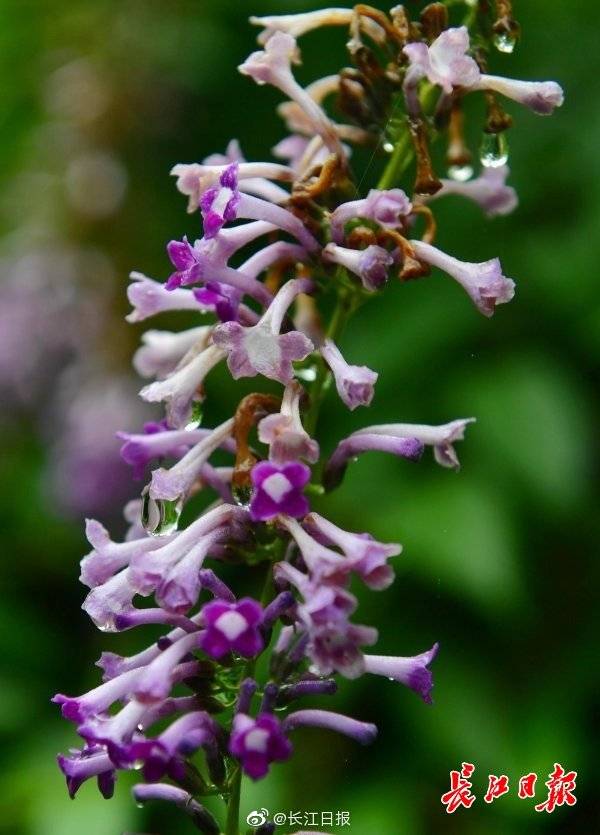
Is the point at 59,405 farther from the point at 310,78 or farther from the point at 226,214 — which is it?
the point at 226,214

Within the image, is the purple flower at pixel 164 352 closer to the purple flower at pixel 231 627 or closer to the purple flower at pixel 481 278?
the purple flower at pixel 481 278

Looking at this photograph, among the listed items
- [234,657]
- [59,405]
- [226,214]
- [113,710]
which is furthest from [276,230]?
[59,405]

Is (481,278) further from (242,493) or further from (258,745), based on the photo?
(258,745)

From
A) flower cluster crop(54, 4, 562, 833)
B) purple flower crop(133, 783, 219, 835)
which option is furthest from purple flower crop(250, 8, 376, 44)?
purple flower crop(133, 783, 219, 835)

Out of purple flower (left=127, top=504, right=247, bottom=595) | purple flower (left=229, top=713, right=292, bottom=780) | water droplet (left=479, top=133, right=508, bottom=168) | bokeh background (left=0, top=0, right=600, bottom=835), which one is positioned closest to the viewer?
purple flower (left=229, top=713, right=292, bottom=780)

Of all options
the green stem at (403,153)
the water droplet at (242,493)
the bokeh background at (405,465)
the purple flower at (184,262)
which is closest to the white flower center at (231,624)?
the water droplet at (242,493)

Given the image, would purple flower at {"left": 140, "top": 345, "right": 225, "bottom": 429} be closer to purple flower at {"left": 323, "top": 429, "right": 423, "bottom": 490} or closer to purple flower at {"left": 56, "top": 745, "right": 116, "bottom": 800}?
purple flower at {"left": 323, "top": 429, "right": 423, "bottom": 490}
